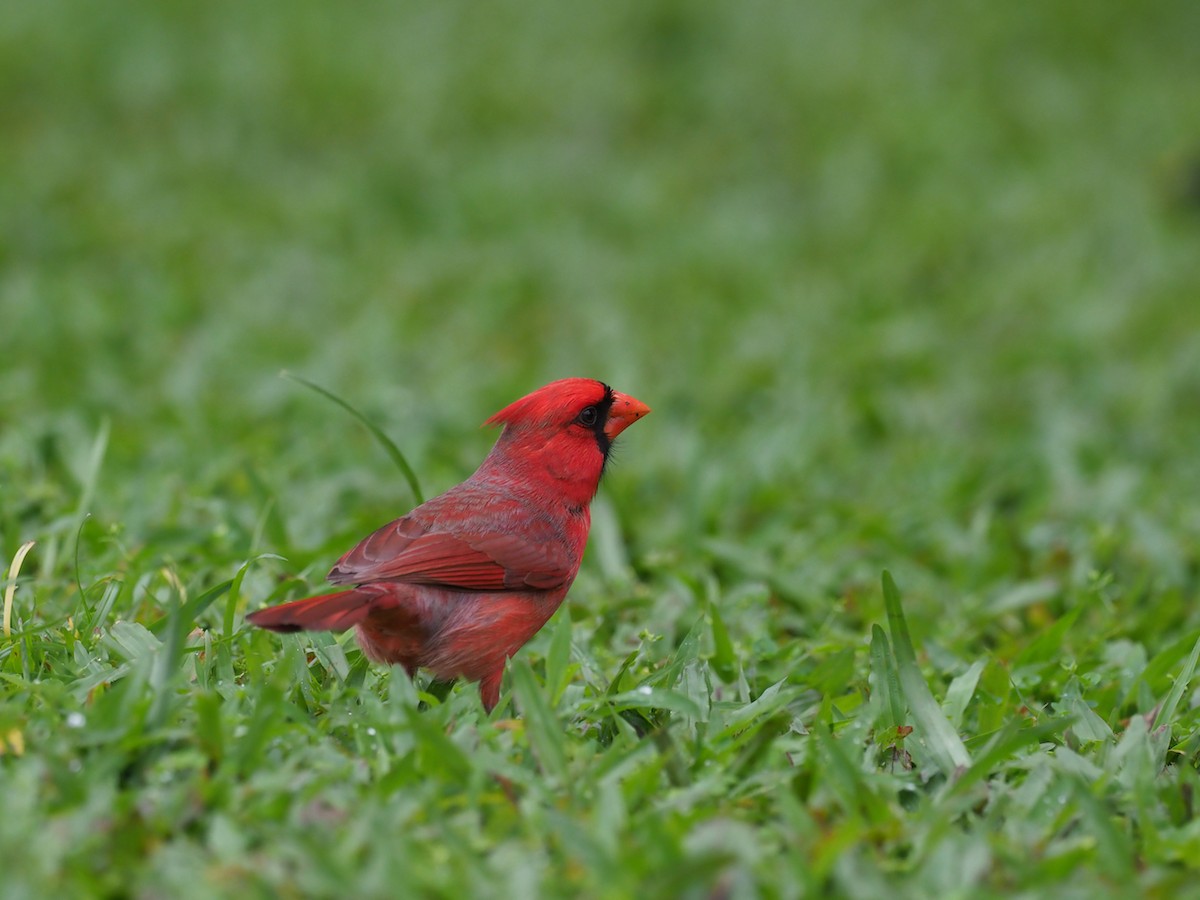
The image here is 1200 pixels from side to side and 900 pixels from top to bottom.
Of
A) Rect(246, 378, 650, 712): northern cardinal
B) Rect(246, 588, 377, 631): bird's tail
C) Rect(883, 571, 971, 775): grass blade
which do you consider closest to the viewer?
Rect(246, 588, 377, 631): bird's tail

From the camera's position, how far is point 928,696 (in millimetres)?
3084

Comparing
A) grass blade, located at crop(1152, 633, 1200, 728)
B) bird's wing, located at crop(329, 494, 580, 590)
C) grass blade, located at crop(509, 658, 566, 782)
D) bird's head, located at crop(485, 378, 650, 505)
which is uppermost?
bird's head, located at crop(485, 378, 650, 505)

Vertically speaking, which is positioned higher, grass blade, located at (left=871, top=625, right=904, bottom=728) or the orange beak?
the orange beak

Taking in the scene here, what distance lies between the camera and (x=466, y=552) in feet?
10.5

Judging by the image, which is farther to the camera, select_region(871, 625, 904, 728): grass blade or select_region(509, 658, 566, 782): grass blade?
select_region(871, 625, 904, 728): grass blade

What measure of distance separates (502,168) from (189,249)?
2.41 metres

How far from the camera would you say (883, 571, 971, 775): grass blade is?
2.95m

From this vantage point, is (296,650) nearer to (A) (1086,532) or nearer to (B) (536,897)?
(B) (536,897)

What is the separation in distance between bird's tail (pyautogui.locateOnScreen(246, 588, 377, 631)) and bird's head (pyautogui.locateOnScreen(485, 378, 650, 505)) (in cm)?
70

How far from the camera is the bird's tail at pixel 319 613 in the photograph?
2.67 meters

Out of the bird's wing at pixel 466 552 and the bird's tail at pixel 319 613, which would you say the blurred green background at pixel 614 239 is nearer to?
the bird's wing at pixel 466 552

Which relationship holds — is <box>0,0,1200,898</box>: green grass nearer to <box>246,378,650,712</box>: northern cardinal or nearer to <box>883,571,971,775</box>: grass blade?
<box>883,571,971,775</box>: grass blade

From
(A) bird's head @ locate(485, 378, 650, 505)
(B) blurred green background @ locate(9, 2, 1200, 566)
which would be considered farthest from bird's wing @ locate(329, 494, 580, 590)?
(B) blurred green background @ locate(9, 2, 1200, 566)

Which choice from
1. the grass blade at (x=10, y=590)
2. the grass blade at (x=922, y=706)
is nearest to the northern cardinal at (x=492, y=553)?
the grass blade at (x=10, y=590)
